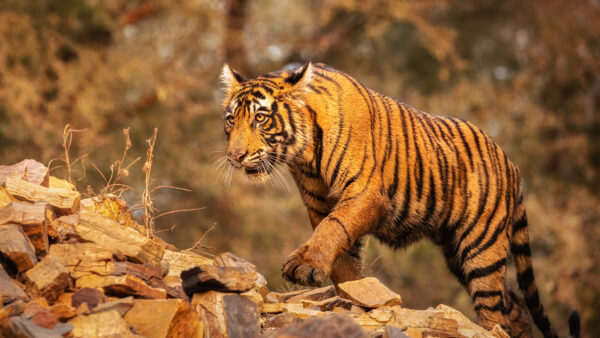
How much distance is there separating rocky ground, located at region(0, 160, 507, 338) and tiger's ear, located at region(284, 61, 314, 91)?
1.58m

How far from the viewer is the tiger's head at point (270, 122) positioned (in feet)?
17.4

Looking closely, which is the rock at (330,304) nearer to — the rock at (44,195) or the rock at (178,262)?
the rock at (178,262)

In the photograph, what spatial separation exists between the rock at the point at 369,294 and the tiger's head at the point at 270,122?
123cm

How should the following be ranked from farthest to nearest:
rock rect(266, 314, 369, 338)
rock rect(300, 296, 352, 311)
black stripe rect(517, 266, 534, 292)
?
1. black stripe rect(517, 266, 534, 292)
2. rock rect(300, 296, 352, 311)
3. rock rect(266, 314, 369, 338)

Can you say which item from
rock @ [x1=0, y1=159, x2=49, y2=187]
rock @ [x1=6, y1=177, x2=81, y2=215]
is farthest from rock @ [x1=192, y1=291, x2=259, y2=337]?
rock @ [x1=0, y1=159, x2=49, y2=187]

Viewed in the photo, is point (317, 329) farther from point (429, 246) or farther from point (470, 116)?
point (470, 116)

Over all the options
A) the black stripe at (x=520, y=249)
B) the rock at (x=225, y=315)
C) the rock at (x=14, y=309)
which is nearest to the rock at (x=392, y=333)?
the rock at (x=225, y=315)

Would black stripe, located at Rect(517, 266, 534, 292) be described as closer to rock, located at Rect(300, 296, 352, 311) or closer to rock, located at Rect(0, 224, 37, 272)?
rock, located at Rect(300, 296, 352, 311)

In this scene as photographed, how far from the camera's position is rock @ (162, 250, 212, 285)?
4.13m

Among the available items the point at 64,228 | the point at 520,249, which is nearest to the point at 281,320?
the point at 64,228

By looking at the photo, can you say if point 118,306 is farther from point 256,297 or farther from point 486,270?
point 486,270

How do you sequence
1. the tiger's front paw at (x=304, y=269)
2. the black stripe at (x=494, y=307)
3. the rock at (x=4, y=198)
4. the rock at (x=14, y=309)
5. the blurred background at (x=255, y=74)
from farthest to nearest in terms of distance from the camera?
the blurred background at (x=255, y=74)
the black stripe at (x=494, y=307)
the tiger's front paw at (x=304, y=269)
the rock at (x=4, y=198)
the rock at (x=14, y=309)

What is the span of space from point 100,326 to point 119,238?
→ 2.47 ft

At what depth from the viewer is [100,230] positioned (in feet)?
13.4
